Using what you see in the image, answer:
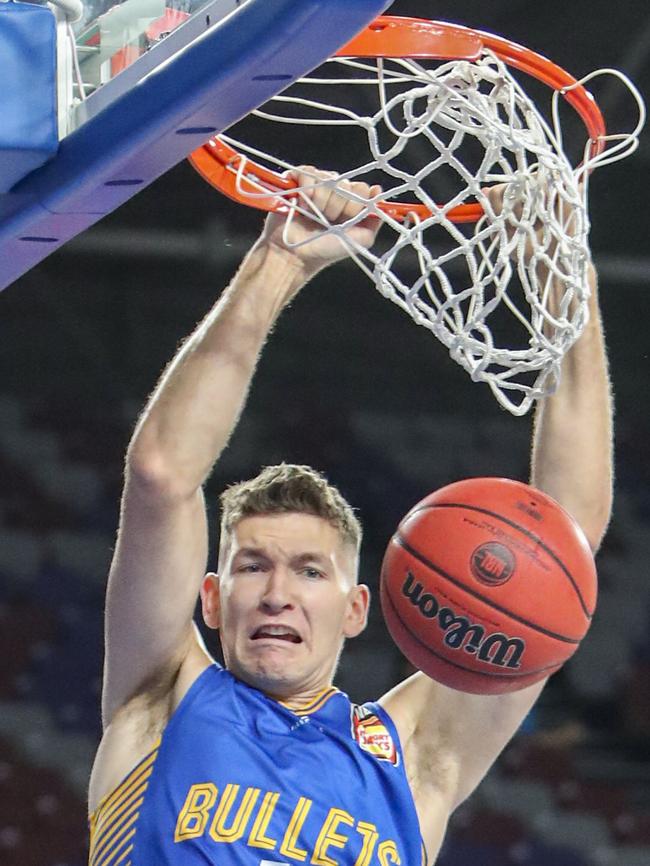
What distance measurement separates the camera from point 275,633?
96.3 inches

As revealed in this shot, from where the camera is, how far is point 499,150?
2367mm

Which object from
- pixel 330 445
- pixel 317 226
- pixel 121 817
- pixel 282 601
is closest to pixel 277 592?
pixel 282 601

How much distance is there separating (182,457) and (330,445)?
328 cm

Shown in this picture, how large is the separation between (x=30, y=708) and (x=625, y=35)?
3.31 metres

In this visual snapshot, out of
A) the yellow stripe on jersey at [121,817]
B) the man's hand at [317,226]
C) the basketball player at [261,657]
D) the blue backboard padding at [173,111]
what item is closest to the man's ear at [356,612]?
the basketball player at [261,657]

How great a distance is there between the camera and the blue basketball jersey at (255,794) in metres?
2.30

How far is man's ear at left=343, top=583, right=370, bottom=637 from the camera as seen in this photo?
2582 millimetres

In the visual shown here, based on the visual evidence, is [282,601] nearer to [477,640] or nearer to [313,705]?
[313,705]

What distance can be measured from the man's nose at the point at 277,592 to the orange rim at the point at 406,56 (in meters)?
0.63

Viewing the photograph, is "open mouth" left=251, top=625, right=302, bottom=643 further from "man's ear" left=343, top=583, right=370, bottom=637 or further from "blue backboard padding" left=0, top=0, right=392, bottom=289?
"blue backboard padding" left=0, top=0, right=392, bottom=289

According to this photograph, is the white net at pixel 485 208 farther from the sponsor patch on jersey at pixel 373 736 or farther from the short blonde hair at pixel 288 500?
the sponsor patch on jersey at pixel 373 736

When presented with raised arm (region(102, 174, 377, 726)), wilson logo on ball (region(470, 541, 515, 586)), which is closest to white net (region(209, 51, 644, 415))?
raised arm (region(102, 174, 377, 726))

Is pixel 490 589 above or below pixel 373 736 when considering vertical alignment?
above

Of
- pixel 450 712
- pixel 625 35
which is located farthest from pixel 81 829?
pixel 625 35
